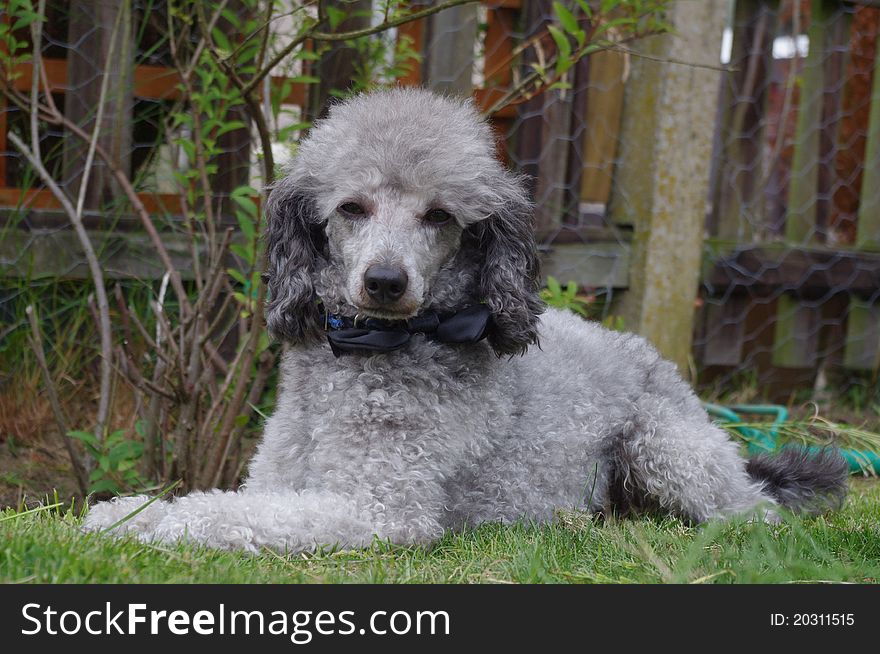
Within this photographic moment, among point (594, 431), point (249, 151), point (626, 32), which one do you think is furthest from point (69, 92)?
point (594, 431)

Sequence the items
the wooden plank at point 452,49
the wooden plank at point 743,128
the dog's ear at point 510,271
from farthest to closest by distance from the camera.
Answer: the wooden plank at point 743,128 → the wooden plank at point 452,49 → the dog's ear at point 510,271

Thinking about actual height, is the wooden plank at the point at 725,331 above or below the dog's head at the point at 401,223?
below

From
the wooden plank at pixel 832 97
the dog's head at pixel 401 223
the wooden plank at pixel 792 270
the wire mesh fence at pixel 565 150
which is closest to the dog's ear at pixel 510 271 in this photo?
the dog's head at pixel 401 223

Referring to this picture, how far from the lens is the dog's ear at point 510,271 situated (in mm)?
2621

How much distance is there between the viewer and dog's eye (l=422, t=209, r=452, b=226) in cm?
257

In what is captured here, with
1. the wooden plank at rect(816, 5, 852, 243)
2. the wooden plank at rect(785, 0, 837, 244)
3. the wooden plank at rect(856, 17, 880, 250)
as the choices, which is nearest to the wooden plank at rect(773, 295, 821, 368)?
the wooden plank at rect(785, 0, 837, 244)

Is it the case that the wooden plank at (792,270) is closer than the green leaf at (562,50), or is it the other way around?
the green leaf at (562,50)

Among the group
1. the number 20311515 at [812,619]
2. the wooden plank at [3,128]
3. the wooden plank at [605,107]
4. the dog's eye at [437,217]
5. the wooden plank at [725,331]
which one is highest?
the wooden plank at [605,107]

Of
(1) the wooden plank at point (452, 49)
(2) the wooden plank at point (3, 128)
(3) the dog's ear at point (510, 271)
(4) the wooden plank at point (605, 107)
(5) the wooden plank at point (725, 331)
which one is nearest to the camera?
(3) the dog's ear at point (510, 271)

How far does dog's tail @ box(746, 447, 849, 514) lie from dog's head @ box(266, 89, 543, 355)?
1.15m

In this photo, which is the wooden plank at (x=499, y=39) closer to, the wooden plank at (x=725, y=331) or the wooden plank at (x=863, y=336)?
the wooden plank at (x=725, y=331)

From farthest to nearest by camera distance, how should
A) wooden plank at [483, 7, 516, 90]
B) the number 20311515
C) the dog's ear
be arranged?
wooden plank at [483, 7, 516, 90], the dog's ear, the number 20311515

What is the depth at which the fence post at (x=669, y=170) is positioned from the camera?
4.50 meters

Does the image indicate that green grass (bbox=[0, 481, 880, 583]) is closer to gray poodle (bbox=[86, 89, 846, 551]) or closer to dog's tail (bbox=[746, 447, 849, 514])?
gray poodle (bbox=[86, 89, 846, 551])
